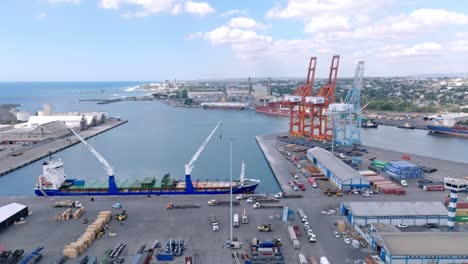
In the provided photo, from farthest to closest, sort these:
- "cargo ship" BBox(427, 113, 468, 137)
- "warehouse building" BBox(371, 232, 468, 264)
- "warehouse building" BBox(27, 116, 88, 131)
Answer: "warehouse building" BBox(27, 116, 88, 131) < "cargo ship" BBox(427, 113, 468, 137) < "warehouse building" BBox(371, 232, 468, 264)

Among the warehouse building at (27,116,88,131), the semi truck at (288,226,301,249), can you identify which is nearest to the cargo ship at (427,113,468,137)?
the semi truck at (288,226,301,249)

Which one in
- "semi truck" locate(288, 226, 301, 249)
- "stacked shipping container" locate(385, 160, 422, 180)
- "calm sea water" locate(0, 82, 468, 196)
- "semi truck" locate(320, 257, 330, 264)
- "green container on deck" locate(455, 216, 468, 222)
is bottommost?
"calm sea water" locate(0, 82, 468, 196)

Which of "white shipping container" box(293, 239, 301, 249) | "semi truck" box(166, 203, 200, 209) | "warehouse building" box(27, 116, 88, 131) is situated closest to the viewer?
"white shipping container" box(293, 239, 301, 249)

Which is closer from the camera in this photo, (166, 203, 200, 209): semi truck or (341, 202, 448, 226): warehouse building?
(341, 202, 448, 226): warehouse building

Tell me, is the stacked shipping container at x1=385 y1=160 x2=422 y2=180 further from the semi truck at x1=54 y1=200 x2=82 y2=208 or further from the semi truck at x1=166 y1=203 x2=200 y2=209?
the semi truck at x1=54 y1=200 x2=82 y2=208

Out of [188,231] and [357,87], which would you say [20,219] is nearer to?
[188,231]

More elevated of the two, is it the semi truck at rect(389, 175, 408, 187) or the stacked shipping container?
the stacked shipping container

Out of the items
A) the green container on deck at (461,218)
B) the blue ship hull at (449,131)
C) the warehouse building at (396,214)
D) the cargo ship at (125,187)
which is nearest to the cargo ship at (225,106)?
the blue ship hull at (449,131)
